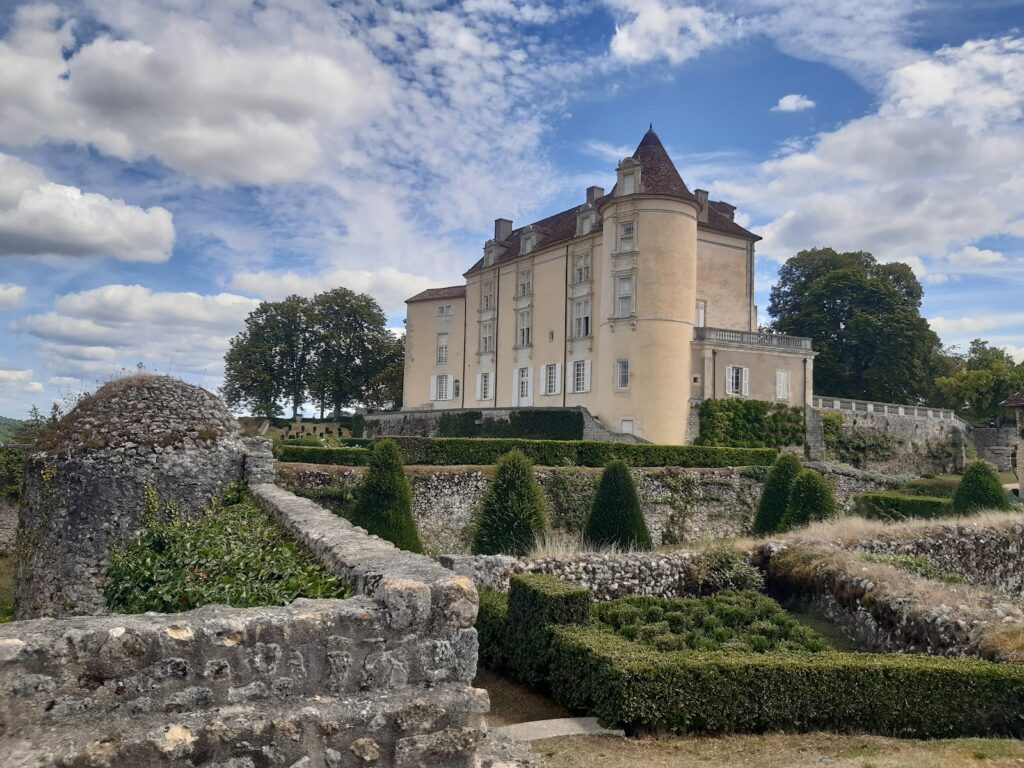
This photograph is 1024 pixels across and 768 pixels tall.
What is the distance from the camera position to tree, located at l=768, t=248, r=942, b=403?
156ft

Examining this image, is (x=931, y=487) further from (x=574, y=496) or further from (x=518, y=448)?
(x=518, y=448)

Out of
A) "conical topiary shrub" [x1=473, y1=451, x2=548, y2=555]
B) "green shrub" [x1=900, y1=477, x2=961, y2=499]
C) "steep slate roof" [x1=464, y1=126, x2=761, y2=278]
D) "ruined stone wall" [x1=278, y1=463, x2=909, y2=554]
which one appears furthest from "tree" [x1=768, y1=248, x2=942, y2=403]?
"conical topiary shrub" [x1=473, y1=451, x2=548, y2=555]

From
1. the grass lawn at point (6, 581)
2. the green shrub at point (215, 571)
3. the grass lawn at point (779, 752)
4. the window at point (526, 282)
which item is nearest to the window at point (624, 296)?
the window at point (526, 282)

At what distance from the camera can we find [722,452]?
28.8m

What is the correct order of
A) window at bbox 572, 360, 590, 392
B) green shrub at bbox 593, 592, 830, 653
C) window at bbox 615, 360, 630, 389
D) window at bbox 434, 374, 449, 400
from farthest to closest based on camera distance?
window at bbox 434, 374, 449, 400 < window at bbox 572, 360, 590, 392 < window at bbox 615, 360, 630, 389 < green shrub at bbox 593, 592, 830, 653

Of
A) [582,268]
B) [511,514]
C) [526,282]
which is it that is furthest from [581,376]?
[511,514]

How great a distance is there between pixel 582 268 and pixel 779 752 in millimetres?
32826

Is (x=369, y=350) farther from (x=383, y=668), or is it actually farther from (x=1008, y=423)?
(x=383, y=668)

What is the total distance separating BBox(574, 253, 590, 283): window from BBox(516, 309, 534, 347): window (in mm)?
3966

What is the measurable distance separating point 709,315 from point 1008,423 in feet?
83.0

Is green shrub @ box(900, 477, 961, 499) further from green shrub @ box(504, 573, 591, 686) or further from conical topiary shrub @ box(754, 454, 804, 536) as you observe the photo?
green shrub @ box(504, 573, 591, 686)

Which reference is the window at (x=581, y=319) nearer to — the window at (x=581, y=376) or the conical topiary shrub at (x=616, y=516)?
the window at (x=581, y=376)

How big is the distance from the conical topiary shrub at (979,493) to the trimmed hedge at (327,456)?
16827 millimetres

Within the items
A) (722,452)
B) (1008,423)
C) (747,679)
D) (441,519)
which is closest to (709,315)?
(722,452)
